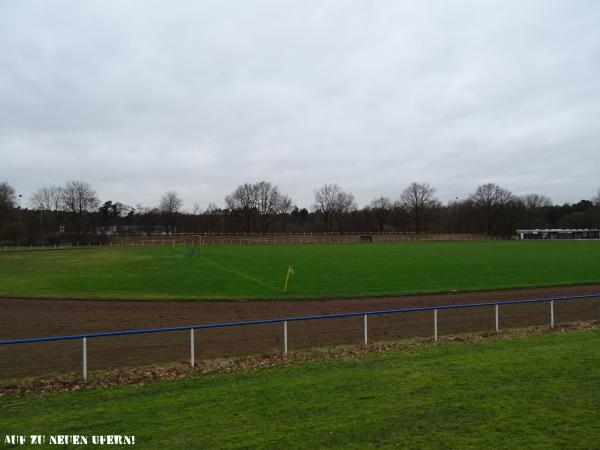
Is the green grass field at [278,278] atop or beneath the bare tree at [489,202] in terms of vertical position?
beneath

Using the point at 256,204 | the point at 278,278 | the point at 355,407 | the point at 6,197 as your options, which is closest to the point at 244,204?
the point at 256,204

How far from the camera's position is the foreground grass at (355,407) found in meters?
6.64

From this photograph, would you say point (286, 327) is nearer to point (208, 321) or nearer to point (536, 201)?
point (208, 321)

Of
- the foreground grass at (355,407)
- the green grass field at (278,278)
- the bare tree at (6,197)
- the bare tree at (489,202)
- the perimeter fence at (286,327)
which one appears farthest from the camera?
the bare tree at (489,202)

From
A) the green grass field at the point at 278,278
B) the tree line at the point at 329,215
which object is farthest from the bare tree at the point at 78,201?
the green grass field at the point at 278,278

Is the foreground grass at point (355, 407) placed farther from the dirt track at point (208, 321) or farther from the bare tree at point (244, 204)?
the bare tree at point (244, 204)

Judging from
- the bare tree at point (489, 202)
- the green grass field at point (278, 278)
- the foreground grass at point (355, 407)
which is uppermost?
the bare tree at point (489, 202)

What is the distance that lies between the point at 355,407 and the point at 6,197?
12820 centimetres

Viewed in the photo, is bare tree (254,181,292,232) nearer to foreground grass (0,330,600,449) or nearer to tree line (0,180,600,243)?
tree line (0,180,600,243)

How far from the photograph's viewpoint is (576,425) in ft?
22.7

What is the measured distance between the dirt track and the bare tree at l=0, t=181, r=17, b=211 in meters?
95.4

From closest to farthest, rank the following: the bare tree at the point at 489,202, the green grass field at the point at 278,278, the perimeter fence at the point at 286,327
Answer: the perimeter fence at the point at 286,327 < the green grass field at the point at 278,278 < the bare tree at the point at 489,202

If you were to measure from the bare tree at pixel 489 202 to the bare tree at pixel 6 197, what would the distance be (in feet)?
442

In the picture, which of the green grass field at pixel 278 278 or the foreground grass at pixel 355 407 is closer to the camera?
the foreground grass at pixel 355 407
